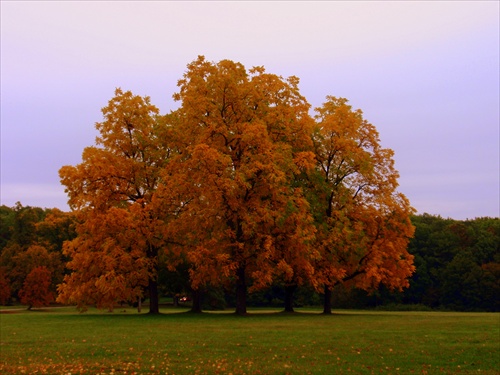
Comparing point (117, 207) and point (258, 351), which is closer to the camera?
point (258, 351)

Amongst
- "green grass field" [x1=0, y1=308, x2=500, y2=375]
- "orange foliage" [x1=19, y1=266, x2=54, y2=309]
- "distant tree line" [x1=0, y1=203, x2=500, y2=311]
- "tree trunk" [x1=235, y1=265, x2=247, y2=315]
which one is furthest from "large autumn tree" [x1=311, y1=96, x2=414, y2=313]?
"orange foliage" [x1=19, y1=266, x2=54, y2=309]

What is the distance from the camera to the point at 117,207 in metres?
38.2

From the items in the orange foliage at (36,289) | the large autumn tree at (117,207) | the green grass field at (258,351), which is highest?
the large autumn tree at (117,207)

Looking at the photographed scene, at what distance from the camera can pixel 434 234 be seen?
286ft

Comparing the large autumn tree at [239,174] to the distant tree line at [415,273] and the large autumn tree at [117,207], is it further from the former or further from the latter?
the distant tree line at [415,273]

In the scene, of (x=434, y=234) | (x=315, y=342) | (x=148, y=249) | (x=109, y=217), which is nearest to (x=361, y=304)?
(x=434, y=234)

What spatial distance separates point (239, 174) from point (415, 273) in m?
55.5

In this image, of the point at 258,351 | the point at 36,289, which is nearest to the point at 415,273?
the point at 36,289

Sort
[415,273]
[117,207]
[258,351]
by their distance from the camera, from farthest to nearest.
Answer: [415,273] → [117,207] → [258,351]

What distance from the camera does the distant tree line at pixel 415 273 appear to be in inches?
2808

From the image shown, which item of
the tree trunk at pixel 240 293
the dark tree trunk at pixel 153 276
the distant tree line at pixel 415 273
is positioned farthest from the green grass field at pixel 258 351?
the distant tree line at pixel 415 273

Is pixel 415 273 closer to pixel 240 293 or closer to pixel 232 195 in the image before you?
pixel 240 293

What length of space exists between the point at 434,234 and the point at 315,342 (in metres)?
73.4

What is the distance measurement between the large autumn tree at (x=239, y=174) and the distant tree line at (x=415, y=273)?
28.3 meters
